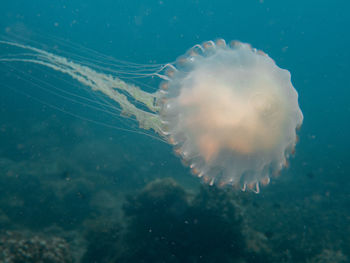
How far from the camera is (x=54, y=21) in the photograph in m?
51.0

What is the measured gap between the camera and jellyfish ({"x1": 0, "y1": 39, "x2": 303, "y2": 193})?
9.72 feet

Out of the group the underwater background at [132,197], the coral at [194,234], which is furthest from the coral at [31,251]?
the coral at [194,234]

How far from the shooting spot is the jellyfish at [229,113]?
296cm

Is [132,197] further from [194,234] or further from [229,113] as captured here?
[229,113]

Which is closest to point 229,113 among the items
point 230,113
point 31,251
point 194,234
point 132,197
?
point 230,113

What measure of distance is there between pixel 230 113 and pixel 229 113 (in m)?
0.01

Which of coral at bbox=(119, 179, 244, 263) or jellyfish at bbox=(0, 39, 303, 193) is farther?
coral at bbox=(119, 179, 244, 263)

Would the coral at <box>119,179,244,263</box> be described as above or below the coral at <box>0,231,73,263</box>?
above

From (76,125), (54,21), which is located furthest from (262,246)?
(54,21)

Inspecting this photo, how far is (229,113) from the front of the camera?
2932 mm

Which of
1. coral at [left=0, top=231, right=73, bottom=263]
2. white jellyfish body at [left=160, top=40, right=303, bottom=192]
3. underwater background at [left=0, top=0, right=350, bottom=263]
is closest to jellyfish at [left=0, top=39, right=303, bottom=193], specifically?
white jellyfish body at [left=160, top=40, right=303, bottom=192]

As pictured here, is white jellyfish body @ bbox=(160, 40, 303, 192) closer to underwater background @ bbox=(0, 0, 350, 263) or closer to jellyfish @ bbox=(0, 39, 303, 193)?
jellyfish @ bbox=(0, 39, 303, 193)

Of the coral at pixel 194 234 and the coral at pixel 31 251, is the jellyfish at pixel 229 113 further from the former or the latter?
the coral at pixel 31 251

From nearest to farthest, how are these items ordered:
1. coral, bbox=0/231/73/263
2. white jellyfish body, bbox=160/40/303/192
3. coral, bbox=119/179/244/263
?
white jellyfish body, bbox=160/40/303/192 < coral, bbox=0/231/73/263 < coral, bbox=119/179/244/263
